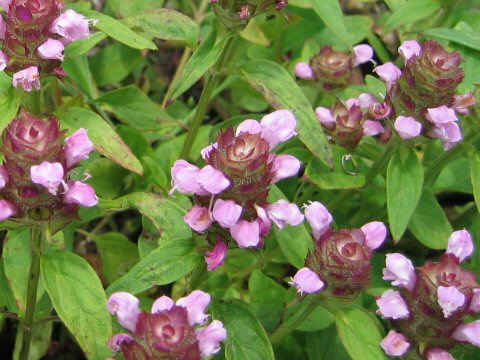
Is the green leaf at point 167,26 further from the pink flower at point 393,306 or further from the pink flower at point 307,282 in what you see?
the pink flower at point 393,306

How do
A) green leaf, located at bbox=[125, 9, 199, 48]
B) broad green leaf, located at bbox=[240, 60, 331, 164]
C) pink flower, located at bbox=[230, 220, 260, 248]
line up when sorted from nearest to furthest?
pink flower, located at bbox=[230, 220, 260, 248]
broad green leaf, located at bbox=[240, 60, 331, 164]
green leaf, located at bbox=[125, 9, 199, 48]

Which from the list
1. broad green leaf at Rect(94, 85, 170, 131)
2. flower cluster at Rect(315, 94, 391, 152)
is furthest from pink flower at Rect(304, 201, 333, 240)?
broad green leaf at Rect(94, 85, 170, 131)

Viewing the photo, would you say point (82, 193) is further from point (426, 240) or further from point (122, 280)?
point (426, 240)

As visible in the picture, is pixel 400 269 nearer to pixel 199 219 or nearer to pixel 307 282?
pixel 307 282

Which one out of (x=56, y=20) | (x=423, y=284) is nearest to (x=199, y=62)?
(x=56, y=20)

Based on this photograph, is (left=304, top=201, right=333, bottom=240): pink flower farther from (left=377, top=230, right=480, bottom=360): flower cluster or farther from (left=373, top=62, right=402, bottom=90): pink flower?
(left=373, top=62, right=402, bottom=90): pink flower

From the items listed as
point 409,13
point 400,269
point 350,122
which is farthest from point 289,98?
point 409,13

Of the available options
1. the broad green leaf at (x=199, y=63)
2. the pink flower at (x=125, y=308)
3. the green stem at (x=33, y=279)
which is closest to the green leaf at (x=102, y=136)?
the broad green leaf at (x=199, y=63)
